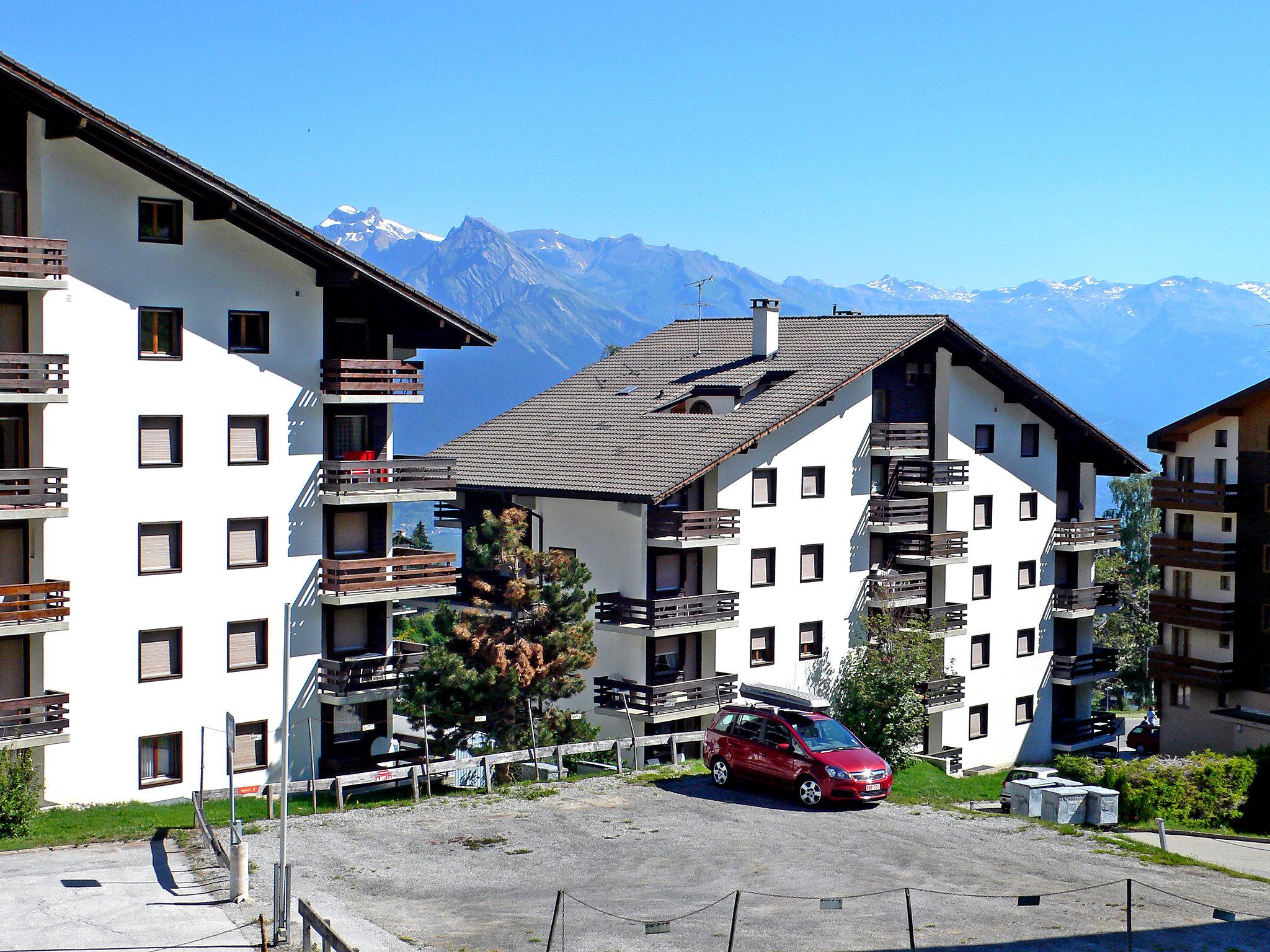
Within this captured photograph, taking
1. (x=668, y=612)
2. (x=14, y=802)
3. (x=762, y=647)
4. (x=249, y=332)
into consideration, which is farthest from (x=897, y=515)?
(x=14, y=802)

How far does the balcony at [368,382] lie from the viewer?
3734 centimetres

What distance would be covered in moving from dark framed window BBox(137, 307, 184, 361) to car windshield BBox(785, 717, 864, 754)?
17.1m

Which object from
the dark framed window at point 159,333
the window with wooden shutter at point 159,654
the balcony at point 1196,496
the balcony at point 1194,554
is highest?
the dark framed window at point 159,333

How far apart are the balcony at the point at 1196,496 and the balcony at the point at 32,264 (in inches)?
1581

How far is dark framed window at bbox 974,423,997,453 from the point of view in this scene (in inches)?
2079

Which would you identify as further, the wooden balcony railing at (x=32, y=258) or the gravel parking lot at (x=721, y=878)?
the wooden balcony railing at (x=32, y=258)

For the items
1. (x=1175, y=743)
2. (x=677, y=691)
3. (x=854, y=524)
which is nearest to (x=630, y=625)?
(x=677, y=691)

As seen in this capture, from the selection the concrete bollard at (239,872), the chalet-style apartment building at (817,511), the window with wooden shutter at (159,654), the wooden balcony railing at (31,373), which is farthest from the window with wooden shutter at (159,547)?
the concrete bollard at (239,872)

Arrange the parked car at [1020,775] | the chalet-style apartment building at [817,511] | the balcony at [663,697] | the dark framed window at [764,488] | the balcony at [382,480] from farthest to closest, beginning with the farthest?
1. the dark framed window at [764,488]
2. the chalet-style apartment building at [817,511]
3. the balcony at [663,697]
4. the balcony at [382,480]
5. the parked car at [1020,775]

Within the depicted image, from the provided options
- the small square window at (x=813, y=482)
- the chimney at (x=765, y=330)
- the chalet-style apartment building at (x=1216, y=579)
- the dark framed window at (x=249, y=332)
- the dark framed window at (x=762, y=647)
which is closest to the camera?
the dark framed window at (x=249, y=332)

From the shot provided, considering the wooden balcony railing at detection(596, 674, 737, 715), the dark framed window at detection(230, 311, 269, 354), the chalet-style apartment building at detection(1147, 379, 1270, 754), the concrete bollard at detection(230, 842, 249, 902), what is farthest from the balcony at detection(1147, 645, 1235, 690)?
the concrete bollard at detection(230, 842, 249, 902)

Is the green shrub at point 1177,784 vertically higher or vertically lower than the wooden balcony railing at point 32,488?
lower

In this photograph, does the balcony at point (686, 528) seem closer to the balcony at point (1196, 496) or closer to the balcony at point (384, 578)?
the balcony at point (384, 578)

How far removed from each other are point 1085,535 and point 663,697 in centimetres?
2239
